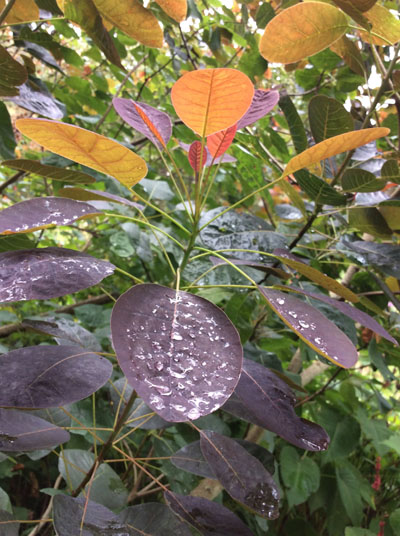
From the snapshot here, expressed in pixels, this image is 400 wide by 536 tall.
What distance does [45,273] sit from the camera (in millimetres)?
466

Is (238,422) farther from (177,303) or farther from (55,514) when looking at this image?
(177,303)

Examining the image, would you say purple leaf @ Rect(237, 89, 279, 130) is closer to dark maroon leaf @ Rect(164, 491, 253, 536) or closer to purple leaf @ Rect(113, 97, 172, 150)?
purple leaf @ Rect(113, 97, 172, 150)

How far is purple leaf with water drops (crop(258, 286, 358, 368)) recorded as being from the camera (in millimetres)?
445

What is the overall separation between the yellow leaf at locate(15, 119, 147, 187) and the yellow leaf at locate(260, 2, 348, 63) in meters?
0.36

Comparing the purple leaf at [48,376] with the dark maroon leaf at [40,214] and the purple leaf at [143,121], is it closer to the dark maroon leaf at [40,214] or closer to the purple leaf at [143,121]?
the dark maroon leaf at [40,214]

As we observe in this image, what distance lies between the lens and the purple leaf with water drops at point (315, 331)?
1.46ft

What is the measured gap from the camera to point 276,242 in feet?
3.02

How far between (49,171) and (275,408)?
0.46m

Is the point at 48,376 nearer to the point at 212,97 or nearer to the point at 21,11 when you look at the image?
the point at 212,97

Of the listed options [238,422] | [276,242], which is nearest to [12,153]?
[276,242]

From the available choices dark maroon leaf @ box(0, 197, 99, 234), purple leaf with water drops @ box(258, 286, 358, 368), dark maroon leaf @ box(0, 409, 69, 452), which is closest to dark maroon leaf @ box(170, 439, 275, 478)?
dark maroon leaf @ box(0, 409, 69, 452)

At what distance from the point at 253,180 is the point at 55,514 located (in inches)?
34.5

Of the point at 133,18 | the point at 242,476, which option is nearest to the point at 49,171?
the point at 133,18

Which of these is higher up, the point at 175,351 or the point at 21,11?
the point at 21,11
